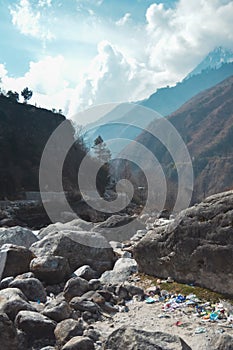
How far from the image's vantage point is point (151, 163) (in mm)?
77750

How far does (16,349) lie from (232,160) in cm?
12427

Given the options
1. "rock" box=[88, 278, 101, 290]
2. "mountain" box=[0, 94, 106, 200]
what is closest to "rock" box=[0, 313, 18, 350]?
"rock" box=[88, 278, 101, 290]

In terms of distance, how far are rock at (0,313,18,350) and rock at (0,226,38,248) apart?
6.33 m

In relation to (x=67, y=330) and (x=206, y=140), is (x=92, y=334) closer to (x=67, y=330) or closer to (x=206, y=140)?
(x=67, y=330)

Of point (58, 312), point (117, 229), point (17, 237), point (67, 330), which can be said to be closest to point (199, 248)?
point (58, 312)

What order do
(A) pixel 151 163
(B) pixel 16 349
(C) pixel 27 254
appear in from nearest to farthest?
(B) pixel 16 349 → (C) pixel 27 254 → (A) pixel 151 163

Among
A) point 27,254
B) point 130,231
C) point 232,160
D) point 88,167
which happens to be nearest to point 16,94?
point 88,167

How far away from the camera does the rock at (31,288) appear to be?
7.49 m

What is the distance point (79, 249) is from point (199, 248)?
12.5 feet

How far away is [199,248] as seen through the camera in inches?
302

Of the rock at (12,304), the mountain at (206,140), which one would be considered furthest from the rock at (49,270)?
the mountain at (206,140)

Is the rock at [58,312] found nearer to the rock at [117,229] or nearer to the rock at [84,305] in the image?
the rock at [84,305]

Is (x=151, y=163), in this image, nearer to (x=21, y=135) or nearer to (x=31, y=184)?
(x=21, y=135)

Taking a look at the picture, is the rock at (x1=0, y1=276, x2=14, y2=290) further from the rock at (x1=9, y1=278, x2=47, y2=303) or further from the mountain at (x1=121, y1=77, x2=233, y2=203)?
the mountain at (x1=121, y1=77, x2=233, y2=203)
